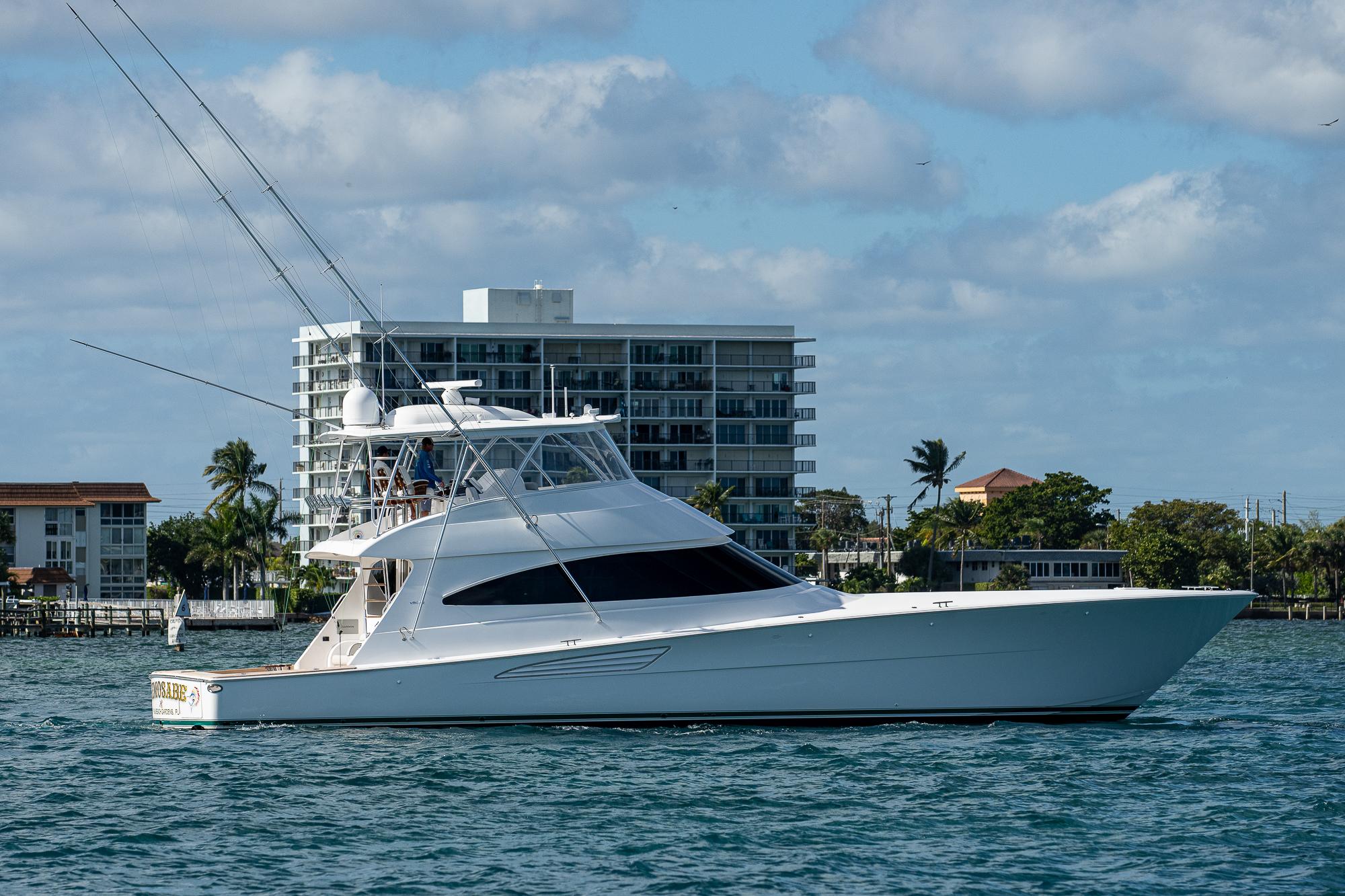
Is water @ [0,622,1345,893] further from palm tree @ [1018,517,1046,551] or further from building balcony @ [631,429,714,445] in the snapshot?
Answer: palm tree @ [1018,517,1046,551]

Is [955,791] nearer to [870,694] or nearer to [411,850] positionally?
[870,694]

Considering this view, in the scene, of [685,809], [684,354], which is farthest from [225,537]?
[685,809]

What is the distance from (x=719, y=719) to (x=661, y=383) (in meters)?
81.6

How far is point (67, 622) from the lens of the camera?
70.1m

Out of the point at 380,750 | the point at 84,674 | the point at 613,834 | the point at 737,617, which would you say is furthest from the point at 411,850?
the point at 84,674

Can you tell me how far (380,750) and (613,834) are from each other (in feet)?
16.1

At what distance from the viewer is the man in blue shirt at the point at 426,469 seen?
2173cm

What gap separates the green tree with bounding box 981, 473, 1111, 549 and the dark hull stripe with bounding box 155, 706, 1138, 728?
91.1m

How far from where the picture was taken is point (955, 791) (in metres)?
17.1

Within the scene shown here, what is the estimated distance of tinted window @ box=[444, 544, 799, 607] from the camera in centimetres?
2059

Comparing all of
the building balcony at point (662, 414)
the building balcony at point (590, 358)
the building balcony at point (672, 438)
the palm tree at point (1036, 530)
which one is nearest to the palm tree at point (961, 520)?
the palm tree at point (1036, 530)

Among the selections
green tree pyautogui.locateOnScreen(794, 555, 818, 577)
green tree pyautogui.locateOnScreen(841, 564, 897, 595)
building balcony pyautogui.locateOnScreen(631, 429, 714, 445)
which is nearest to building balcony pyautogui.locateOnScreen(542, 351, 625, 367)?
building balcony pyautogui.locateOnScreen(631, 429, 714, 445)

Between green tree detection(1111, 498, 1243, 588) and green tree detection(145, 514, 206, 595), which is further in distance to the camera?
green tree detection(145, 514, 206, 595)

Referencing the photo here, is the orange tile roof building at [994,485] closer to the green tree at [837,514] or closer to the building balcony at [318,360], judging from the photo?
the green tree at [837,514]
